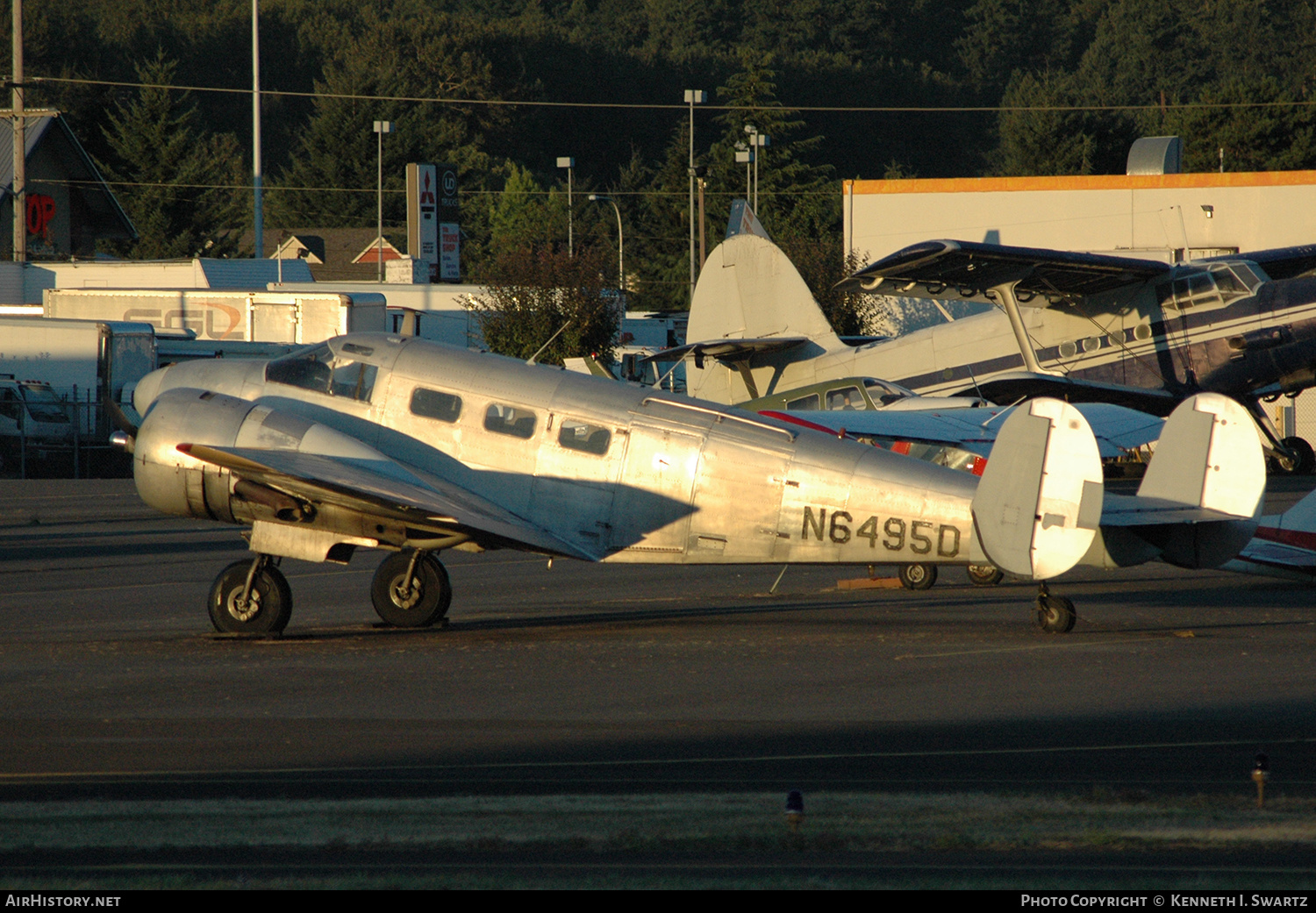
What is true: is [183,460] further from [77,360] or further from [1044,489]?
[77,360]

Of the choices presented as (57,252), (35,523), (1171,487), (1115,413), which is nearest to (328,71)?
(57,252)

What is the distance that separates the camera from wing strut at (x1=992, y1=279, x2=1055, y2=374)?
2836cm

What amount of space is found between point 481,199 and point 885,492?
10638cm

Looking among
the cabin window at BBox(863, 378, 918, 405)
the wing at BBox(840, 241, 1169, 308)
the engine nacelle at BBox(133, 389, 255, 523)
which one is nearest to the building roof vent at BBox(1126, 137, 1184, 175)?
the wing at BBox(840, 241, 1169, 308)

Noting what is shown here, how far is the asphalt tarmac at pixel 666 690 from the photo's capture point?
784cm

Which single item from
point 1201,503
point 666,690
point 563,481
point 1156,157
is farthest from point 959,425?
point 1156,157

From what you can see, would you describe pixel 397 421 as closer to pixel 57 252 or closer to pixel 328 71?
pixel 57 252

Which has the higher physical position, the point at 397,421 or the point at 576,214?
the point at 576,214

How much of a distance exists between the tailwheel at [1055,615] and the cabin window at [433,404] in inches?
224

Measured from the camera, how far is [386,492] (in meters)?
12.2

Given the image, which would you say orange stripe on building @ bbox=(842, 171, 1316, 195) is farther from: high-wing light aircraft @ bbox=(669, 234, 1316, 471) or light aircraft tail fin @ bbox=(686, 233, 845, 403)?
light aircraft tail fin @ bbox=(686, 233, 845, 403)

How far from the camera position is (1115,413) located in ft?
65.6

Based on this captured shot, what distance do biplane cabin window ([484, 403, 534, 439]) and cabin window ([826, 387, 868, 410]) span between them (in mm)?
10270

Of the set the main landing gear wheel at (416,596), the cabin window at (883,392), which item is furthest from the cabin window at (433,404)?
the cabin window at (883,392)
